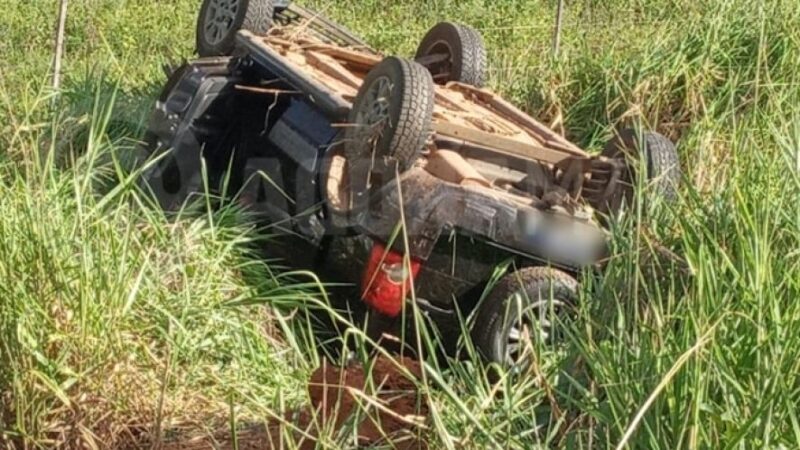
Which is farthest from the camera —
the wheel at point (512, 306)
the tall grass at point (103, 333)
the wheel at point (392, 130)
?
the wheel at point (392, 130)

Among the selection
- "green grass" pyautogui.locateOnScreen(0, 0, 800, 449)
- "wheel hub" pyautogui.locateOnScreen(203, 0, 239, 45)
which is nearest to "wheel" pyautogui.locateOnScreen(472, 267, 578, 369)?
"green grass" pyautogui.locateOnScreen(0, 0, 800, 449)

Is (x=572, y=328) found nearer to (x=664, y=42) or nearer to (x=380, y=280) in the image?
(x=380, y=280)

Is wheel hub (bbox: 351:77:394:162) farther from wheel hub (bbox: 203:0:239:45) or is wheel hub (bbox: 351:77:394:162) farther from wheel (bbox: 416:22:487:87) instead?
wheel hub (bbox: 203:0:239:45)

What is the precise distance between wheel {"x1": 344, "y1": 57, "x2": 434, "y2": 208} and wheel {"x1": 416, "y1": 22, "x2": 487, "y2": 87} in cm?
195

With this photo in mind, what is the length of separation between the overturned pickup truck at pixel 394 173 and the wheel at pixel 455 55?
0.04 meters

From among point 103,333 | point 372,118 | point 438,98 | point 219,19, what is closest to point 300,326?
point 103,333

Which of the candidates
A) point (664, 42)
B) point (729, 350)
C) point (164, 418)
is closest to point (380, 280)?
point (164, 418)

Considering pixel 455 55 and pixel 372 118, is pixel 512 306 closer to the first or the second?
pixel 372 118

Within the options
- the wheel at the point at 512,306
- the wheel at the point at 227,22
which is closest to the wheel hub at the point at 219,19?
the wheel at the point at 227,22

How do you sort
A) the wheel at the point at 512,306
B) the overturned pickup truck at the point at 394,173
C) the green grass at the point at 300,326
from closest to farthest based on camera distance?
the green grass at the point at 300,326, the wheel at the point at 512,306, the overturned pickup truck at the point at 394,173

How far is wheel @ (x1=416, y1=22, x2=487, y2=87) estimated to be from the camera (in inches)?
324

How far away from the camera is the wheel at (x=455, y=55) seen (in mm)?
8242

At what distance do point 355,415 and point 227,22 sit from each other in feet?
16.3

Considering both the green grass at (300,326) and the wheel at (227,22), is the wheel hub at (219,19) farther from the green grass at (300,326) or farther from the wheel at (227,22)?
the green grass at (300,326)
